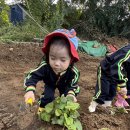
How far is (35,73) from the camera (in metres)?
3.54

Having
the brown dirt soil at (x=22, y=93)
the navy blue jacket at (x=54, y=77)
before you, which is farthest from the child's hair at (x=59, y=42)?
the brown dirt soil at (x=22, y=93)

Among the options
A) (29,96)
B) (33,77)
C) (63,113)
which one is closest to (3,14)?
(33,77)

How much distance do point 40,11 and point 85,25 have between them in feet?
6.20

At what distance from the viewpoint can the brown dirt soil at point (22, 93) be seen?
347 centimetres

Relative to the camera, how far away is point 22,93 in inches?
192

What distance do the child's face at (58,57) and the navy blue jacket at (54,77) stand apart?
261 mm

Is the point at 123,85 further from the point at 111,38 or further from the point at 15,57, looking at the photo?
the point at 111,38

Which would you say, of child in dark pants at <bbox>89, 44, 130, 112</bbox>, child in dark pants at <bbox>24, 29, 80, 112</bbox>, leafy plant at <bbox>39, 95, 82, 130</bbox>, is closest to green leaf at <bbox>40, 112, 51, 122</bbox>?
leafy plant at <bbox>39, 95, 82, 130</bbox>

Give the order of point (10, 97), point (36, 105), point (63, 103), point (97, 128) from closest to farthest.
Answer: point (63, 103) → point (97, 128) → point (36, 105) → point (10, 97)

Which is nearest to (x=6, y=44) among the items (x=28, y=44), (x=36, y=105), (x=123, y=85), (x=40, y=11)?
(x=28, y=44)

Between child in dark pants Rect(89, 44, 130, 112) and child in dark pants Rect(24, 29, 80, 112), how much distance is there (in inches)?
17.1

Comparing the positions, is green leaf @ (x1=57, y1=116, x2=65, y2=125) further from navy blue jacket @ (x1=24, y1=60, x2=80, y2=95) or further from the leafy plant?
navy blue jacket @ (x1=24, y1=60, x2=80, y2=95)

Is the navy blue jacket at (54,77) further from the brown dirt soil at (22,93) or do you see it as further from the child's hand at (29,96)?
the brown dirt soil at (22,93)

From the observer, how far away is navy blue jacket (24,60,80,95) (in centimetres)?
353
